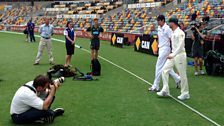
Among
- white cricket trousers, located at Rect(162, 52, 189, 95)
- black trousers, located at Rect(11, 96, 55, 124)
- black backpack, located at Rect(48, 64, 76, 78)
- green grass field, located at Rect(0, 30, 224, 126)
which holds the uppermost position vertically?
white cricket trousers, located at Rect(162, 52, 189, 95)

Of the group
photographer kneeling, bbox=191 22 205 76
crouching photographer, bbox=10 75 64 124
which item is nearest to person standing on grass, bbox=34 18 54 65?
photographer kneeling, bbox=191 22 205 76

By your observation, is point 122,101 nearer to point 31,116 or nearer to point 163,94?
point 163,94

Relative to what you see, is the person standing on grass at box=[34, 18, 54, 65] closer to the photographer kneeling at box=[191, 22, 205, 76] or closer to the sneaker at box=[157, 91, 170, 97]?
the photographer kneeling at box=[191, 22, 205, 76]

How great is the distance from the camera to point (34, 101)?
5918 millimetres

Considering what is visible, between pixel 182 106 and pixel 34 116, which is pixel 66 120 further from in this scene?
pixel 182 106

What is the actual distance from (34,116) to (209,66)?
→ 25.0ft

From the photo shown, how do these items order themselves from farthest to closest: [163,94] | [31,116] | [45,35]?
[45,35] < [163,94] < [31,116]

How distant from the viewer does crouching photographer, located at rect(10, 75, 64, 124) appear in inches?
231

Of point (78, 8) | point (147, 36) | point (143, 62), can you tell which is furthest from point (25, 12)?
point (143, 62)

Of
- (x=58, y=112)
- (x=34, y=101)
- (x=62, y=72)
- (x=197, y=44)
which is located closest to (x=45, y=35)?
(x=62, y=72)

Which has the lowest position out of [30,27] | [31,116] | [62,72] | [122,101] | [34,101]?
[122,101]

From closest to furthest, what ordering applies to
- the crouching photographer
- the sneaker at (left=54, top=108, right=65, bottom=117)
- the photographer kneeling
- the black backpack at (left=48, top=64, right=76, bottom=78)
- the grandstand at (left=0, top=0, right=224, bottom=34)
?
1. the crouching photographer
2. the sneaker at (left=54, top=108, right=65, bottom=117)
3. the black backpack at (left=48, top=64, right=76, bottom=78)
4. the photographer kneeling
5. the grandstand at (left=0, top=0, right=224, bottom=34)

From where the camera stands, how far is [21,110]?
616 cm

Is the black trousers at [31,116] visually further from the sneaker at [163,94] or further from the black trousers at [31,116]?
the sneaker at [163,94]
